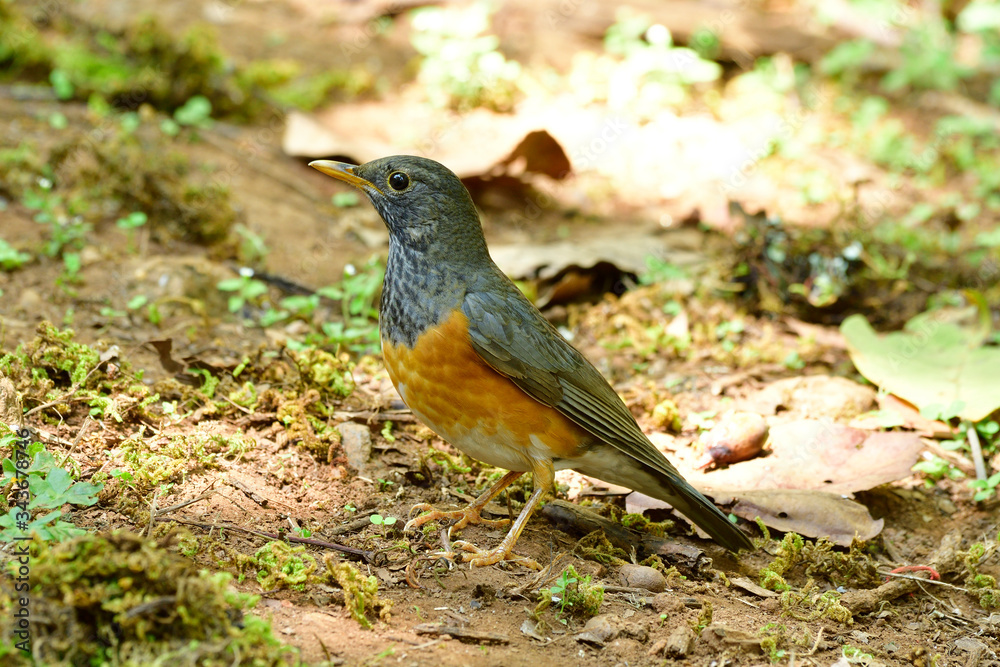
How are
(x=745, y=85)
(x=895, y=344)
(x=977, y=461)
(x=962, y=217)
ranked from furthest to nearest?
1. (x=745, y=85)
2. (x=962, y=217)
3. (x=895, y=344)
4. (x=977, y=461)

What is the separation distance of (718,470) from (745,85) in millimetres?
6580

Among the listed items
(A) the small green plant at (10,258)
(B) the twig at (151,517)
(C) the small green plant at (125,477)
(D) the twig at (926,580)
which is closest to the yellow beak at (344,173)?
(C) the small green plant at (125,477)

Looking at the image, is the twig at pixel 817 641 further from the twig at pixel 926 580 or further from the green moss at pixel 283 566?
the green moss at pixel 283 566

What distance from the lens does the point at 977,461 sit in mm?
5496

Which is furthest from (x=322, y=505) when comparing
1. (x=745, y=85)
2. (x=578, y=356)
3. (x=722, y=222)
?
(x=745, y=85)

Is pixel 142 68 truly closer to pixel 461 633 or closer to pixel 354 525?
pixel 354 525

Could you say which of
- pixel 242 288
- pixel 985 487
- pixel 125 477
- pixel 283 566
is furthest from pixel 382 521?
pixel 985 487

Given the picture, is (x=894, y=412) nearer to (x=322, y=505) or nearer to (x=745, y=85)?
(x=322, y=505)

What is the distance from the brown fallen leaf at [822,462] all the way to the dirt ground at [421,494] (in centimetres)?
22

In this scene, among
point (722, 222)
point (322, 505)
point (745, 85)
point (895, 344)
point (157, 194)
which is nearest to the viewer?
point (322, 505)

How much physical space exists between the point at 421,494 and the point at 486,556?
2.37 ft

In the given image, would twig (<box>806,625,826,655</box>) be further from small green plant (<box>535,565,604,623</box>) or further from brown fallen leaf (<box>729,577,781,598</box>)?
small green plant (<box>535,565,604,623</box>)

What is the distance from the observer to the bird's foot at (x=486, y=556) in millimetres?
4289

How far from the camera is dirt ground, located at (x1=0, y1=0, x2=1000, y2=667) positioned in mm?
3758
